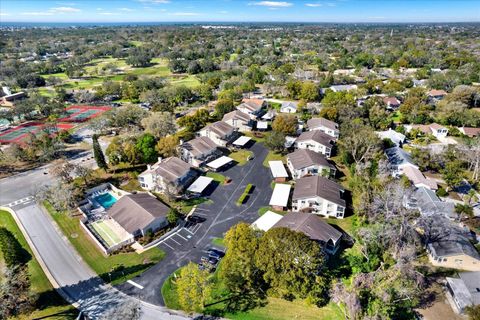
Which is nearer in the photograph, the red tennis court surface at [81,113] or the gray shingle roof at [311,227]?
the gray shingle roof at [311,227]

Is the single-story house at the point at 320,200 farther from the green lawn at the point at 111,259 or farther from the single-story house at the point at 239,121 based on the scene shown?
the single-story house at the point at 239,121

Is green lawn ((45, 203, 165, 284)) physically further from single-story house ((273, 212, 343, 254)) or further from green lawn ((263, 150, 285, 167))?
green lawn ((263, 150, 285, 167))

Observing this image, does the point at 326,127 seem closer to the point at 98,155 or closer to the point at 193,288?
the point at 98,155

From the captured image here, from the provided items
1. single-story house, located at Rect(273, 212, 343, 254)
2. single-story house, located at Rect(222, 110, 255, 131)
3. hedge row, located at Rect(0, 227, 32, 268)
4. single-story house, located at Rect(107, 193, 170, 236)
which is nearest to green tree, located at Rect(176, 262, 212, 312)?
single-story house, located at Rect(273, 212, 343, 254)

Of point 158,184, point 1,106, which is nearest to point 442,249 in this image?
point 158,184

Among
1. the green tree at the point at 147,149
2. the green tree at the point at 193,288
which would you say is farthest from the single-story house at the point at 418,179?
the green tree at the point at 147,149

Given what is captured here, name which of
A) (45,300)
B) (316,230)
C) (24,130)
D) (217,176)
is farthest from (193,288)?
(24,130)
